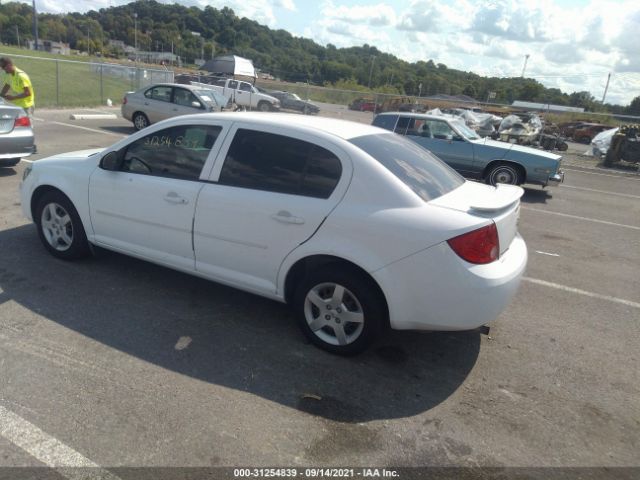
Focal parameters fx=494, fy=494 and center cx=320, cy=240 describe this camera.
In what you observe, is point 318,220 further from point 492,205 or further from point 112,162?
point 112,162

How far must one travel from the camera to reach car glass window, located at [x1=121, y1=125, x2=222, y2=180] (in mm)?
4039

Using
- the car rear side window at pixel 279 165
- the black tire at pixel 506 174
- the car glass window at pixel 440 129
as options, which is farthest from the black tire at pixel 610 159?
the car rear side window at pixel 279 165

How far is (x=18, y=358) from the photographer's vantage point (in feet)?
10.9

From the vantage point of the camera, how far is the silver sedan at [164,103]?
1472 centimetres

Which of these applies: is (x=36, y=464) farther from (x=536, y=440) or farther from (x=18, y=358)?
(x=536, y=440)

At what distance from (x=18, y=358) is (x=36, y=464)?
3.57 ft

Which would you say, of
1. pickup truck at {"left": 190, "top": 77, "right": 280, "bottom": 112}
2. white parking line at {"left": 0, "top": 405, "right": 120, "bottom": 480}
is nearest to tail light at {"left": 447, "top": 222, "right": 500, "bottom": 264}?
white parking line at {"left": 0, "top": 405, "right": 120, "bottom": 480}

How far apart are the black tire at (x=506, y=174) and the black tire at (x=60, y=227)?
858cm

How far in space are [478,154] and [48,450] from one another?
1008cm

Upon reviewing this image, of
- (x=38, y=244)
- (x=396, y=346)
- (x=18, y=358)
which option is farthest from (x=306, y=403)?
(x=38, y=244)

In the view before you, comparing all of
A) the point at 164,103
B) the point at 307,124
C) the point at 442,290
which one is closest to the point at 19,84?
the point at 164,103

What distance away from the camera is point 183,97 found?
48.8ft

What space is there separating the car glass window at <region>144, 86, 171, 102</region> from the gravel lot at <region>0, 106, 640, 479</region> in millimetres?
10800

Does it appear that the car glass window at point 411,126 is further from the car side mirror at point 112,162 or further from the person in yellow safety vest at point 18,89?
the car side mirror at point 112,162
